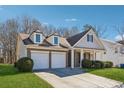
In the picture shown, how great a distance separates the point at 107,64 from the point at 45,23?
40.8 feet

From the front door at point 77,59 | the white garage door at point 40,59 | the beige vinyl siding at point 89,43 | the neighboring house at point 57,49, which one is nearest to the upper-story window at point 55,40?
the neighboring house at point 57,49

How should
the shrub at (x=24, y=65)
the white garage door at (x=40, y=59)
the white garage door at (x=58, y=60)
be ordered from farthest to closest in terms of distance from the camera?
the white garage door at (x=58, y=60) → the white garage door at (x=40, y=59) → the shrub at (x=24, y=65)

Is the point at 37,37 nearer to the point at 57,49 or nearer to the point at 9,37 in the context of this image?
the point at 57,49

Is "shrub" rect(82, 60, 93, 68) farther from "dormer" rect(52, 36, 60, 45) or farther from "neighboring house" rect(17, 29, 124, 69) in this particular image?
"dormer" rect(52, 36, 60, 45)

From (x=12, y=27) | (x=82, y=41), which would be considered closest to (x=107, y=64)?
(x=82, y=41)

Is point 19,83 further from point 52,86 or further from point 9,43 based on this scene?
point 9,43

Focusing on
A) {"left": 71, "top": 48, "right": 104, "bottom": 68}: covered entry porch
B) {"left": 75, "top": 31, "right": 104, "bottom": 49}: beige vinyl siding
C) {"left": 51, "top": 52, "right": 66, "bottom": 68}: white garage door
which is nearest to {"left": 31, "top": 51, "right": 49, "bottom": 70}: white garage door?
{"left": 51, "top": 52, "right": 66, "bottom": 68}: white garage door

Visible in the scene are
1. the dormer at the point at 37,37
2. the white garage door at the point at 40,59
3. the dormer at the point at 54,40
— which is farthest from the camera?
the dormer at the point at 54,40

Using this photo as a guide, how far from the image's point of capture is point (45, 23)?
113 ft

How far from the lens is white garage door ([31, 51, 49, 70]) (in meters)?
22.2

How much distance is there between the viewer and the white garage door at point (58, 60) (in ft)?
77.0

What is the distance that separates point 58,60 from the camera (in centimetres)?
2395

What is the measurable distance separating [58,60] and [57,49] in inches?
47.6

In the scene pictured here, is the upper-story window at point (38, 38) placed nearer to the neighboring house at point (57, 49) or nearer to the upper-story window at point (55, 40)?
the neighboring house at point (57, 49)
